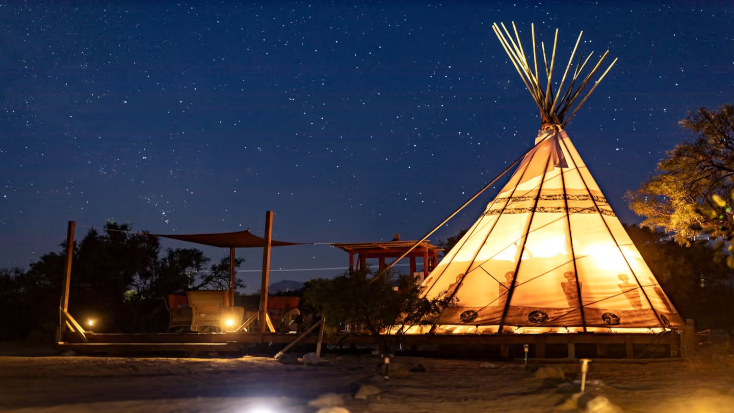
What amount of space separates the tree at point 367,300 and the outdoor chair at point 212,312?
187 cm

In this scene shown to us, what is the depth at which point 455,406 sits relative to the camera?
16.8 ft

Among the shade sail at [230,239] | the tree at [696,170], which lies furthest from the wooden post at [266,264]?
the tree at [696,170]

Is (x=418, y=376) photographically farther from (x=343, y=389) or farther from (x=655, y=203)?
(x=655, y=203)

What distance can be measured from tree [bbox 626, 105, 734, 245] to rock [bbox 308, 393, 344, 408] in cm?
892

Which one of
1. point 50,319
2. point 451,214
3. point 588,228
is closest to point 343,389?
point 451,214

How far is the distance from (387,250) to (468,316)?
3832 millimetres

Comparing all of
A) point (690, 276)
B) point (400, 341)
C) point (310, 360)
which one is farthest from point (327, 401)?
point (690, 276)

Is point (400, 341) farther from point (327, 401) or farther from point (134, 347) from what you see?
point (327, 401)

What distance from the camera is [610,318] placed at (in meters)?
10.1

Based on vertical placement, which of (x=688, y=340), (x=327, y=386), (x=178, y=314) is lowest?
(x=327, y=386)

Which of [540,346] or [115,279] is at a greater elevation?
[115,279]

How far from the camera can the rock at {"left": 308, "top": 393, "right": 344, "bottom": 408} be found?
491 cm

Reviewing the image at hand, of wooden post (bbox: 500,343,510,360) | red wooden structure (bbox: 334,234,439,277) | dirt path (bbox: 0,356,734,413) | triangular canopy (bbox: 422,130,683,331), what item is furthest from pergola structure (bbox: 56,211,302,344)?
wooden post (bbox: 500,343,510,360)

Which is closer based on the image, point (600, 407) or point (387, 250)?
point (600, 407)
